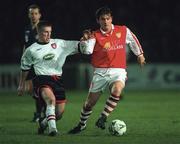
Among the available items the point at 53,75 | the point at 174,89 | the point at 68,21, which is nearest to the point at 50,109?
the point at 53,75

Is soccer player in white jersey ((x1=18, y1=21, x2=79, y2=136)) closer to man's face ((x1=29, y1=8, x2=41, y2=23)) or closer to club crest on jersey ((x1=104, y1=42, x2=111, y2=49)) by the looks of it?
club crest on jersey ((x1=104, y1=42, x2=111, y2=49))

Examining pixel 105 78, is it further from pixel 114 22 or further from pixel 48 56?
pixel 114 22

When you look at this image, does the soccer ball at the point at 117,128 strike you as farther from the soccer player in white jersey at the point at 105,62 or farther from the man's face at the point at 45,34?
the man's face at the point at 45,34

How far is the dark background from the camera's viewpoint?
28.8 m

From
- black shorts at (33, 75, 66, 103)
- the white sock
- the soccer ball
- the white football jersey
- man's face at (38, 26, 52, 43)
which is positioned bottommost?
the soccer ball

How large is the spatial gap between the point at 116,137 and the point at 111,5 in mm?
20464

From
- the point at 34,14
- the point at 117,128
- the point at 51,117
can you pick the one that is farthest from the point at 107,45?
the point at 34,14

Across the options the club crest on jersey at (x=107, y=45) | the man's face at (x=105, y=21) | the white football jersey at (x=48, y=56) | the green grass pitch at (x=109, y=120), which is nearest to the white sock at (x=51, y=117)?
the green grass pitch at (x=109, y=120)

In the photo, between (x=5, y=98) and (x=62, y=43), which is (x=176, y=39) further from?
(x=62, y=43)

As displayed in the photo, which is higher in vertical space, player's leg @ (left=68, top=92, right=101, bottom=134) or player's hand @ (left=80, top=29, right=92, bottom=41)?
player's hand @ (left=80, top=29, right=92, bottom=41)

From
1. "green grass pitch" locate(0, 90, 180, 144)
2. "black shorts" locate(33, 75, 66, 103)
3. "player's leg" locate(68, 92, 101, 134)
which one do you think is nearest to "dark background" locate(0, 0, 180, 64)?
"green grass pitch" locate(0, 90, 180, 144)

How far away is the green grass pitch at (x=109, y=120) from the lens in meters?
9.88

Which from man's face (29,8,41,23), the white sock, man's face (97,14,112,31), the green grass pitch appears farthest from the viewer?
man's face (29,8,41,23)

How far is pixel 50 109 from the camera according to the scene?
33.9ft
